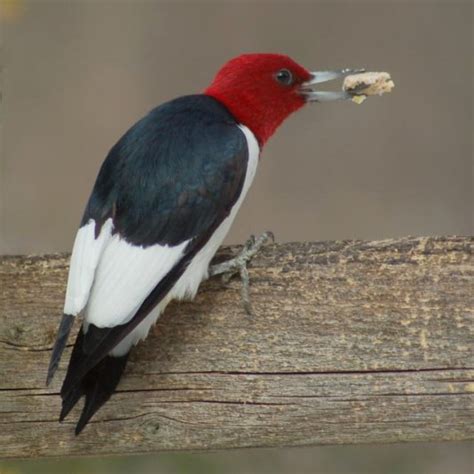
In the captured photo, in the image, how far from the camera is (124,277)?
8.71 ft

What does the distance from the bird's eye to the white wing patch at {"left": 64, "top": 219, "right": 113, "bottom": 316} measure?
0.79m

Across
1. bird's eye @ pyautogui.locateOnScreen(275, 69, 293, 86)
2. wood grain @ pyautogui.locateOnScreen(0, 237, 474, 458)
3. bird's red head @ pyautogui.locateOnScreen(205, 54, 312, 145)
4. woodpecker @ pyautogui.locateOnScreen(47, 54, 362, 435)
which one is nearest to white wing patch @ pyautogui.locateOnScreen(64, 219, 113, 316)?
woodpecker @ pyautogui.locateOnScreen(47, 54, 362, 435)

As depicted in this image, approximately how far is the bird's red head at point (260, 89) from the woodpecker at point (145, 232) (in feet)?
0.70

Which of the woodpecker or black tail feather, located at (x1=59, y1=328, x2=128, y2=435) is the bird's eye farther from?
black tail feather, located at (x1=59, y1=328, x2=128, y2=435)

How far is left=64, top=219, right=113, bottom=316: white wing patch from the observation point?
2.60 metres

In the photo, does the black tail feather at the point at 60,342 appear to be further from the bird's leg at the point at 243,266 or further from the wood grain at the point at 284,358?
the bird's leg at the point at 243,266

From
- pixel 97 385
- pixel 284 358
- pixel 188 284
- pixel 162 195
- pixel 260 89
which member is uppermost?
pixel 260 89

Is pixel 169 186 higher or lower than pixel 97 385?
higher

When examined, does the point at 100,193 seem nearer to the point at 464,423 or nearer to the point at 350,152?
the point at 464,423

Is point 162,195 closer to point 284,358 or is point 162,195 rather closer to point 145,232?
point 145,232

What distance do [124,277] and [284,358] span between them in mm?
402

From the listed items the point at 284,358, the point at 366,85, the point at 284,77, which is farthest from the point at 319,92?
the point at 284,358

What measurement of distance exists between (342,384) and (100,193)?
0.69 metres

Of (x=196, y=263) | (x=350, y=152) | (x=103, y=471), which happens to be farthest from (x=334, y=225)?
(x=196, y=263)
